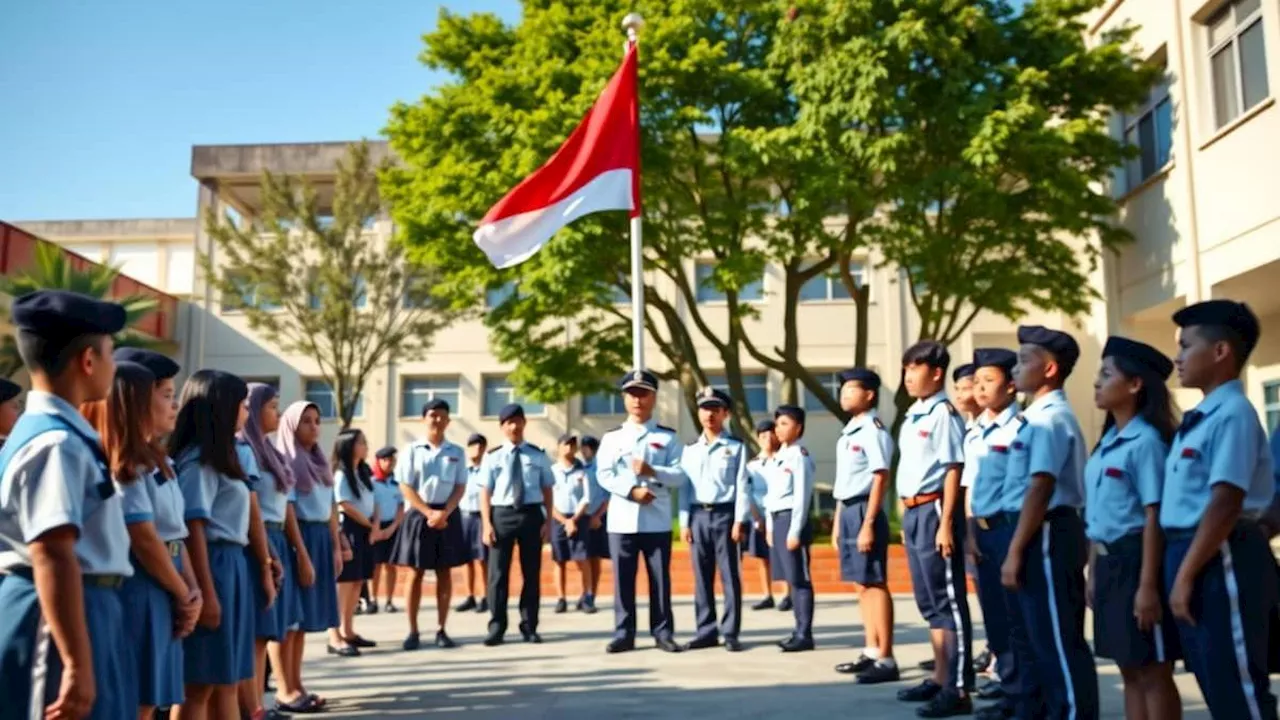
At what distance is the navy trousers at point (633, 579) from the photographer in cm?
777

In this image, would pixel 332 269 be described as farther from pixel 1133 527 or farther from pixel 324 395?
pixel 1133 527

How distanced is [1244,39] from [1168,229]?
287 cm

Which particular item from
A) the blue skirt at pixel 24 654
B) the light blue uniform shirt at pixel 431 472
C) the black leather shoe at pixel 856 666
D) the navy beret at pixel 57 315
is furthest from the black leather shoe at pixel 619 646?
the navy beret at pixel 57 315

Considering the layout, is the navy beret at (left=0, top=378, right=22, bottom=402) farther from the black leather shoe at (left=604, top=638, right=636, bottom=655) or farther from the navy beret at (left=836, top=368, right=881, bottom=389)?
the navy beret at (left=836, top=368, right=881, bottom=389)

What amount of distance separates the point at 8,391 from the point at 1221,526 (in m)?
5.10

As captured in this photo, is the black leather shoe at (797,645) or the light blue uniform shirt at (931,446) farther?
the black leather shoe at (797,645)

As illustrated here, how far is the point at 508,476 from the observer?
8391 millimetres

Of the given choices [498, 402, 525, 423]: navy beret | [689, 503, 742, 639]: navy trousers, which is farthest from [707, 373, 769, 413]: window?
[689, 503, 742, 639]: navy trousers

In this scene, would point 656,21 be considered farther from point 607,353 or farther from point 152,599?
point 152,599

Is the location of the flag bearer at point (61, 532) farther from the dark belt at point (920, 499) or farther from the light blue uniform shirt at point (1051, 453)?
the dark belt at point (920, 499)

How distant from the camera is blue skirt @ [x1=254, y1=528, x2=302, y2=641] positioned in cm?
496

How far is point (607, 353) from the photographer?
18328mm

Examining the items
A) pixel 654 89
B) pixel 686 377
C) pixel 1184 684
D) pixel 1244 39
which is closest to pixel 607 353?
pixel 686 377

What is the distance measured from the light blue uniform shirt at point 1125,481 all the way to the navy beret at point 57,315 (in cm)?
349
